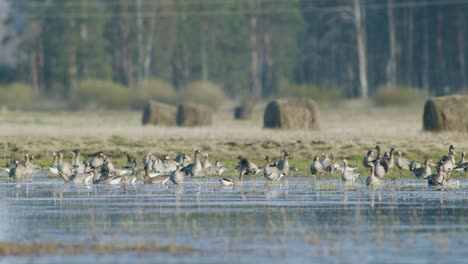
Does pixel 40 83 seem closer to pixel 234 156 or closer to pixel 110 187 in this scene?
pixel 234 156

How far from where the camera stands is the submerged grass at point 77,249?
59.2ft

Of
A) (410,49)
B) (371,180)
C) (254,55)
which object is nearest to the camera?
(371,180)

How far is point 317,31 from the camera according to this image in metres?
118

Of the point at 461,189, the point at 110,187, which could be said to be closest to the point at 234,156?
the point at 110,187

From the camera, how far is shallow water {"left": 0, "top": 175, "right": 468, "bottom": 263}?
17844 millimetres

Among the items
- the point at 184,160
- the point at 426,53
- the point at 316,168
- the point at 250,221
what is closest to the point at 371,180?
the point at 316,168

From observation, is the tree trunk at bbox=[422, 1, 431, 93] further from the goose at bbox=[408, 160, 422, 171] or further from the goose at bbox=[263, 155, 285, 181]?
the goose at bbox=[263, 155, 285, 181]

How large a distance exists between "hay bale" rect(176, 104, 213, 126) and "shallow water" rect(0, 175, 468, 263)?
31.2m

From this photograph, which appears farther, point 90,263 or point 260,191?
point 260,191

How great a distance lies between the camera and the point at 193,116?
205 ft

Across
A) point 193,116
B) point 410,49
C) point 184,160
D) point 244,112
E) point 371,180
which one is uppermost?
point 410,49

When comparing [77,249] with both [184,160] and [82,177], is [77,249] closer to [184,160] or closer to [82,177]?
[82,177]

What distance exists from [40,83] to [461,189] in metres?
95.1

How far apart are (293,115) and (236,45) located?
209 feet
